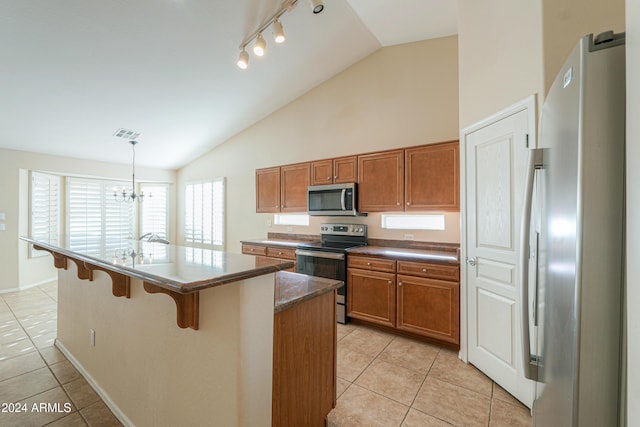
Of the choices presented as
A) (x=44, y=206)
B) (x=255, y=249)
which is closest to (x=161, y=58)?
(x=255, y=249)

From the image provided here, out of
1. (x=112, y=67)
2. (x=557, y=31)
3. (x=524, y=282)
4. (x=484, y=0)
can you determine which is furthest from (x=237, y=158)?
(x=524, y=282)

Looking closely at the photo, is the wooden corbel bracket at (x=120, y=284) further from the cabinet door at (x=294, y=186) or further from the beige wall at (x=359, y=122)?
the beige wall at (x=359, y=122)

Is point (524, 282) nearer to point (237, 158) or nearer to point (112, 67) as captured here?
point (112, 67)

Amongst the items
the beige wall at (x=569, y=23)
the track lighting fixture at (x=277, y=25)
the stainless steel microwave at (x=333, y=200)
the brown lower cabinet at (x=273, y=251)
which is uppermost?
the track lighting fixture at (x=277, y=25)

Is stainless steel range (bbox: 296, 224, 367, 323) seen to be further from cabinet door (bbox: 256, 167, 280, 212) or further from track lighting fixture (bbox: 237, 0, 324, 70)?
track lighting fixture (bbox: 237, 0, 324, 70)

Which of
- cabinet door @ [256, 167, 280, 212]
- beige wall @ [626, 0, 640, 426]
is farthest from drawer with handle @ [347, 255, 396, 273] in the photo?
beige wall @ [626, 0, 640, 426]

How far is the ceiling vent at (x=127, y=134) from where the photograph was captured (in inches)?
170

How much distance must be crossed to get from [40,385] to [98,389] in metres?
0.53

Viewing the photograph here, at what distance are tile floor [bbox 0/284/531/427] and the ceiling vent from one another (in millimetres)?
2921

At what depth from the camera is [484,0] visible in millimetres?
2209

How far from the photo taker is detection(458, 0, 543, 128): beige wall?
5.92 ft

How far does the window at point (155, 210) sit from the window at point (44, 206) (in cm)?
145

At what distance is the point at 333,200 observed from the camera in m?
3.73

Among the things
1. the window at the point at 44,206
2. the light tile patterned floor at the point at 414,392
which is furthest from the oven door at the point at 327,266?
the window at the point at 44,206
